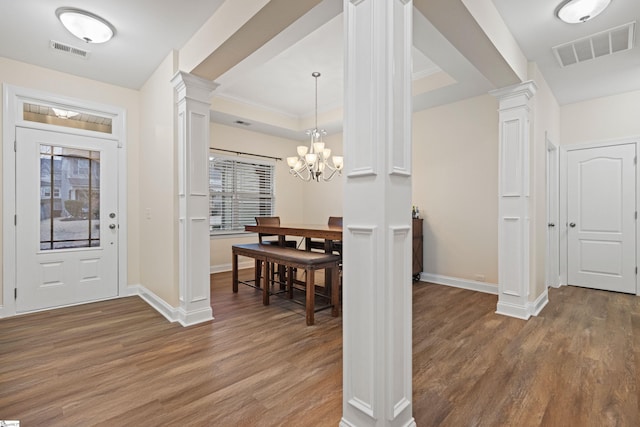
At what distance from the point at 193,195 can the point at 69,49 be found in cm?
181

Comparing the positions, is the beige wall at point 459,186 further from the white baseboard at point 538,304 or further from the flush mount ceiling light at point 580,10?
the flush mount ceiling light at point 580,10

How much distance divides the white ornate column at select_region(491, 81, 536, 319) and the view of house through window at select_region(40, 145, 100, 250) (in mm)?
4551

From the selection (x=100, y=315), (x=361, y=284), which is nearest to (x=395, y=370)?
(x=361, y=284)

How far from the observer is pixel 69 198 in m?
3.58

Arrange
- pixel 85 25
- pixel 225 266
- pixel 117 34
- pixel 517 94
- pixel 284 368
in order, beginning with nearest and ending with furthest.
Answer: pixel 284 368, pixel 85 25, pixel 117 34, pixel 517 94, pixel 225 266

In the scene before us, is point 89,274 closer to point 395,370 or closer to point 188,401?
point 188,401

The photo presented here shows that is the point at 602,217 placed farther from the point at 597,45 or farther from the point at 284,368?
the point at 284,368

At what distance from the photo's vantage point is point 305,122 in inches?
222

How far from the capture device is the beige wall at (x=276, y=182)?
5324 millimetres

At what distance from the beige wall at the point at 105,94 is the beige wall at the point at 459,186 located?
387cm

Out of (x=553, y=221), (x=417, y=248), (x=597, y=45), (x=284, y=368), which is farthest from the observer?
(x=417, y=248)

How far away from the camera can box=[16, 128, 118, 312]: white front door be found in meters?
3.30

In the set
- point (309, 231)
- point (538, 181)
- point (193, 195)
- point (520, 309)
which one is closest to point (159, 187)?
point (193, 195)

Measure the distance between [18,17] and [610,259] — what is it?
681 centimetres
